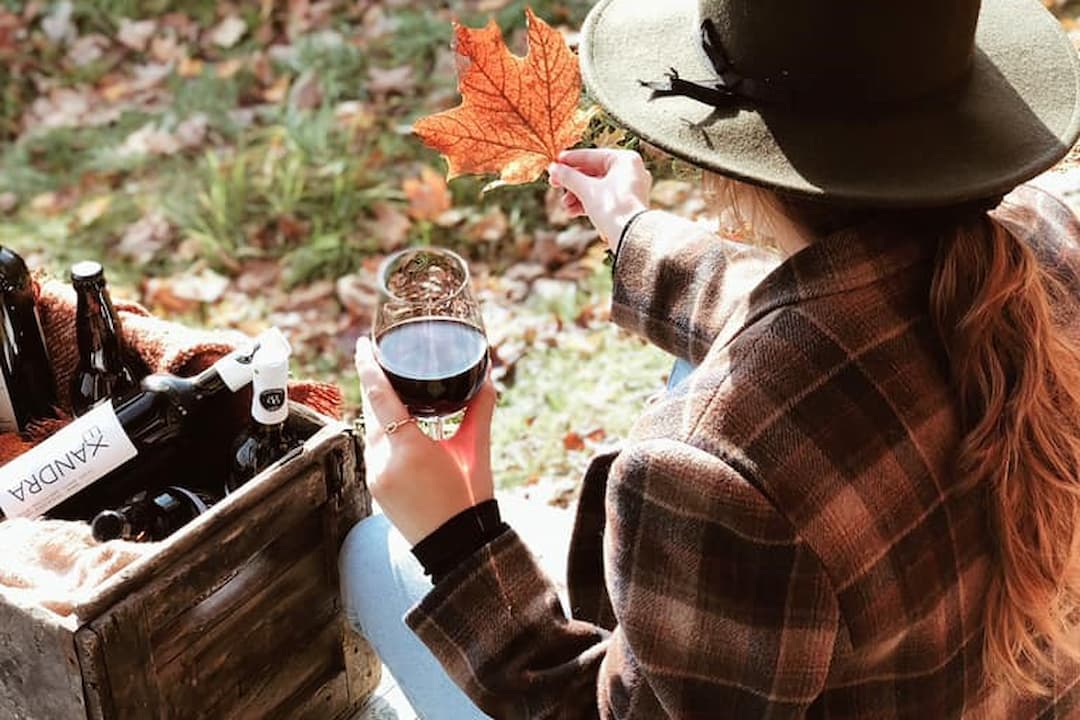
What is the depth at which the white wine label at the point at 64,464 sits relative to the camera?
6.54 ft

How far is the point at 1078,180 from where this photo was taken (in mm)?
2963

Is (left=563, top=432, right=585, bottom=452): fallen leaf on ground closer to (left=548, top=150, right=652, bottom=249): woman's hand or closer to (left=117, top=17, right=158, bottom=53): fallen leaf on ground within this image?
(left=548, top=150, right=652, bottom=249): woman's hand

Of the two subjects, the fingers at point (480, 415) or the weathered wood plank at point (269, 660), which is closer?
the fingers at point (480, 415)

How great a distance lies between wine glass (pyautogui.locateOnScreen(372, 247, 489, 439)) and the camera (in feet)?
5.92

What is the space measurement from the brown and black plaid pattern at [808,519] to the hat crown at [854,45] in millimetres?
166

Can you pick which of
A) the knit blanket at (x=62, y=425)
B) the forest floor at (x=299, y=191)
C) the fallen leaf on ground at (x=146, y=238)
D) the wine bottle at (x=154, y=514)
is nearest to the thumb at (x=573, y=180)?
the knit blanket at (x=62, y=425)

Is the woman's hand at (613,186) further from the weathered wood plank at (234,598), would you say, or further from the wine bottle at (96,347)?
the wine bottle at (96,347)

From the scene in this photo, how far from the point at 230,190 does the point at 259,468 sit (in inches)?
94.6

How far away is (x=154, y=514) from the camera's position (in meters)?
2.04

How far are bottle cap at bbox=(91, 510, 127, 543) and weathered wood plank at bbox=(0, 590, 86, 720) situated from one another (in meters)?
0.18

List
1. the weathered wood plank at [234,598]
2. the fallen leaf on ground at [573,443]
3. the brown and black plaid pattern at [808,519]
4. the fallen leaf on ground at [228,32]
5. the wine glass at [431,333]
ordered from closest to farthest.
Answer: the brown and black plaid pattern at [808,519] < the wine glass at [431,333] < the weathered wood plank at [234,598] < the fallen leaf on ground at [573,443] < the fallen leaf on ground at [228,32]

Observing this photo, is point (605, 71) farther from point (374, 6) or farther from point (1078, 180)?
point (374, 6)

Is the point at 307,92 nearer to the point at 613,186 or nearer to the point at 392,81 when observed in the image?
the point at 392,81

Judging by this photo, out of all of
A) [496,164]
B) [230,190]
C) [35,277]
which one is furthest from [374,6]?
[496,164]
